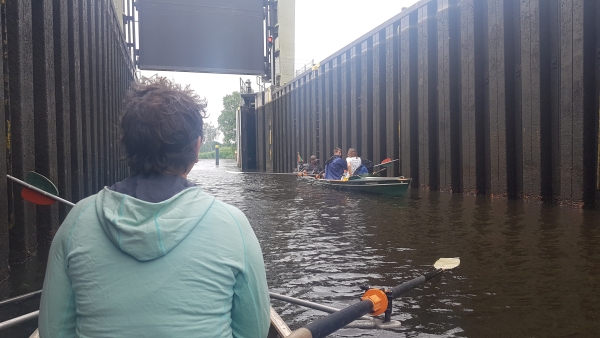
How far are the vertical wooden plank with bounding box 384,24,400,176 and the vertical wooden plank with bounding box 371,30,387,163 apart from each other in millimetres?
372

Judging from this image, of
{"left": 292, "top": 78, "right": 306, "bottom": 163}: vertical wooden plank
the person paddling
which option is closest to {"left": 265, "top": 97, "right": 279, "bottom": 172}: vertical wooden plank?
{"left": 292, "top": 78, "right": 306, "bottom": 163}: vertical wooden plank

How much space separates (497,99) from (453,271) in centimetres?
824

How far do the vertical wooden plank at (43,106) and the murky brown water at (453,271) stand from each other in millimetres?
908

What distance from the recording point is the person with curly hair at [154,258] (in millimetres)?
1639

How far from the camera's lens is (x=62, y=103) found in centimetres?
702

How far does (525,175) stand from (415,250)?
6209 mm

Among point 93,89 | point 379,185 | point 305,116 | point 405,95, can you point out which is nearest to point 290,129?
point 305,116

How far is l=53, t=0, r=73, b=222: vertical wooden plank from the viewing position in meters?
6.94

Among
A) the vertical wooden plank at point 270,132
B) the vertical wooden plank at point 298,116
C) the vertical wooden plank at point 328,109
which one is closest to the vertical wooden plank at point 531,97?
the vertical wooden plank at point 328,109

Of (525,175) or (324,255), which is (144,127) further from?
(525,175)

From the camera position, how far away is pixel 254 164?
4084 centimetres

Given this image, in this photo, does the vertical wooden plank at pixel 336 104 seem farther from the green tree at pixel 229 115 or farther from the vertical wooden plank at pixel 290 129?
the green tree at pixel 229 115

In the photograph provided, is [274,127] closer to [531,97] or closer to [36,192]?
[531,97]

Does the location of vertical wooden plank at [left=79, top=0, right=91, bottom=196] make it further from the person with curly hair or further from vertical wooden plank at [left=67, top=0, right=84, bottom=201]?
the person with curly hair
